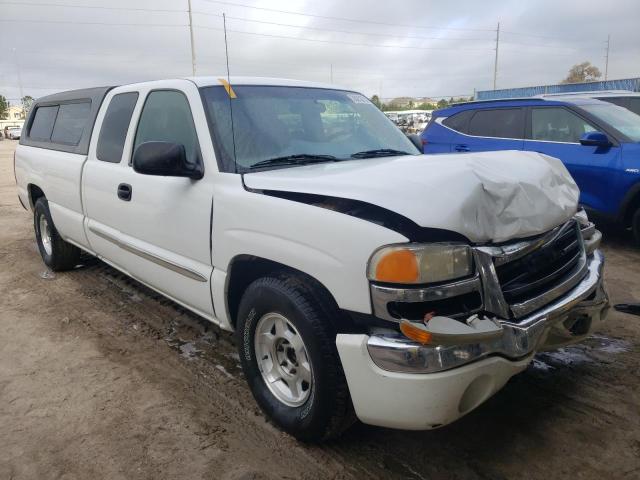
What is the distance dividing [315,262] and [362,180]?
441mm

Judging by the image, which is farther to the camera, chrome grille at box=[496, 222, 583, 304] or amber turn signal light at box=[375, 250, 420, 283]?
chrome grille at box=[496, 222, 583, 304]

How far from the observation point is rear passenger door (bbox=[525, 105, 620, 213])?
6.11m

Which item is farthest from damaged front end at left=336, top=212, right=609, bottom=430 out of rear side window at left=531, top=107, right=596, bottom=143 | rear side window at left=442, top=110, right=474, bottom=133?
rear side window at left=442, top=110, right=474, bottom=133

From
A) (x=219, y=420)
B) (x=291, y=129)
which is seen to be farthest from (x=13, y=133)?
(x=219, y=420)

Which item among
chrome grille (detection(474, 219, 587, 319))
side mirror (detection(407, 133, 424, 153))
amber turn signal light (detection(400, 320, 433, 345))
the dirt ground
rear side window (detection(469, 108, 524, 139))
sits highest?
rear side window (detection(469, 108, 524, 139))

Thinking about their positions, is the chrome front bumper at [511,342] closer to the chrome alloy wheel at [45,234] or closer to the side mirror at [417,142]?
the side mirror at [417,142]

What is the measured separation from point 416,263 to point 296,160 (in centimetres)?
128

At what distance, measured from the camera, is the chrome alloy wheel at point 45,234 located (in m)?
5.78

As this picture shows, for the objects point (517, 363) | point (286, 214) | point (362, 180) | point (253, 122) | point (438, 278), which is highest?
point (253, 122)

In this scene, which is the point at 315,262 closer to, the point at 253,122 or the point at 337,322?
the point at 337,322

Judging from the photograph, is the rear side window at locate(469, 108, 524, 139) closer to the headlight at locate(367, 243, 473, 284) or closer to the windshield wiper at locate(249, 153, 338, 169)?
the windshield wiper at locate(249, 153, 338, 169)

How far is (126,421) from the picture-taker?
116 inches

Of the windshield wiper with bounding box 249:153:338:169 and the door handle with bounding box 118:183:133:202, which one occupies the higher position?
the windshield wiper with bounding box 249:153:338:169

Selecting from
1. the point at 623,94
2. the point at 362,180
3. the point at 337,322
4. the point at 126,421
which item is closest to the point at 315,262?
the point at 337,322
